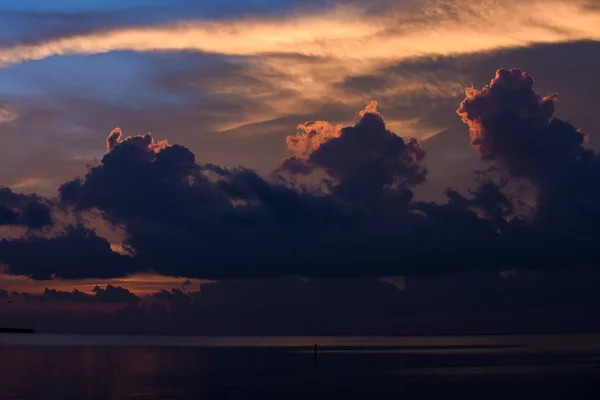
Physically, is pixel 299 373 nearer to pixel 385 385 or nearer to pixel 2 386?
pixel 385 385

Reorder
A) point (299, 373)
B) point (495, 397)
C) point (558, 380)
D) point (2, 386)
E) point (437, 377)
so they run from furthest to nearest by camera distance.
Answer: point (299, 373) < point (437, 377) < point (558, 380) < point (2, 386) < point (495, 397)

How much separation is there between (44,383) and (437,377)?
58.4m

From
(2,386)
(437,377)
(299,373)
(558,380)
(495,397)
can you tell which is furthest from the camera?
(299,373)

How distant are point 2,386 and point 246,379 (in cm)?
3464

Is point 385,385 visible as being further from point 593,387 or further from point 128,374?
point 128,374

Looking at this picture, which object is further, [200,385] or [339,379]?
[339,379]

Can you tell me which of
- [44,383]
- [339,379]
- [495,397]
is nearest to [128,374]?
[44,383]

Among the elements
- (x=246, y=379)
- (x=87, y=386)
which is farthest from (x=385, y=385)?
(x=87, y=386)

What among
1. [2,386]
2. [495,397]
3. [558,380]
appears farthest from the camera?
[558,380]

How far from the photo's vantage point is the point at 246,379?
400ft

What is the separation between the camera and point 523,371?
143000mm

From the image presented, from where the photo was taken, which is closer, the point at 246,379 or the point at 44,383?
the point at 44,383

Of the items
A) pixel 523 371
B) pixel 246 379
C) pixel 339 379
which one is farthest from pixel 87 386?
pixel 523 371

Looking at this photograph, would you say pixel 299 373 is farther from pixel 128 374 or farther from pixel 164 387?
pixel 164 387
